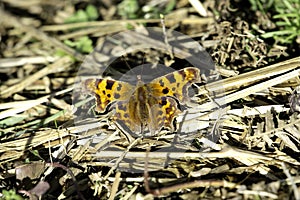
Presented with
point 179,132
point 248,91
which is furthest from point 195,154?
point 248,91

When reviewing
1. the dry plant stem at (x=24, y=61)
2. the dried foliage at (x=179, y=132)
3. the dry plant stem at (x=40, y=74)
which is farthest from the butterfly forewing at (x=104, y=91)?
the dry plant stem at (x=24, y=61)

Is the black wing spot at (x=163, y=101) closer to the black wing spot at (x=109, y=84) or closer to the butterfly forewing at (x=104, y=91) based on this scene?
the butterfly forewing at (x=104, y=91)

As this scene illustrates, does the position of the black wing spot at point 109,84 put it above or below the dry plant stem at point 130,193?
above

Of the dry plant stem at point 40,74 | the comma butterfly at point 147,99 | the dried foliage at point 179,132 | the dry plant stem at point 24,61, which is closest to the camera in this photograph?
the dried foliage at point 179,132

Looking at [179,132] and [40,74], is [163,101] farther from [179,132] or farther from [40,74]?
[40,74]

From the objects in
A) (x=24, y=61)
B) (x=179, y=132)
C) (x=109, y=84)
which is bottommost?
(x=179, y=132)

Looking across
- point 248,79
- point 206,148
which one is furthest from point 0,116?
point 248,79
